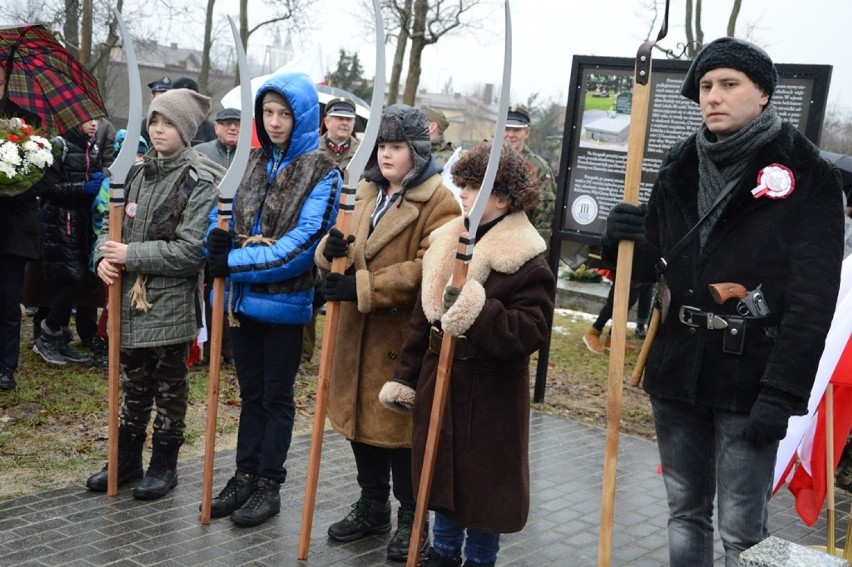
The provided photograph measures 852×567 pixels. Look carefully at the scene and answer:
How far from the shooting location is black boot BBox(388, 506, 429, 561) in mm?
4809

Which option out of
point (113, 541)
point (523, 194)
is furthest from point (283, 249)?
point (113, 541)

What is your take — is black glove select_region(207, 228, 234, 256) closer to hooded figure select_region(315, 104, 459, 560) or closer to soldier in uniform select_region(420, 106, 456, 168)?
hooded figure select_region(315, 104, 459, 560)

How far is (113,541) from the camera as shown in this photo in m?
4.76

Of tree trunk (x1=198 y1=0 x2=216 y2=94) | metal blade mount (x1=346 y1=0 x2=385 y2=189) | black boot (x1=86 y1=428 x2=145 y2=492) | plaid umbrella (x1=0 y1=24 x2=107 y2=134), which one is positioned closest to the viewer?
metal blade mount (x1=346 y1=0 x2=385 y2=189)

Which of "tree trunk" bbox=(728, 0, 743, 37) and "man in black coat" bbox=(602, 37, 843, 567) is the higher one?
"tree trunk" bbox=(728, 0, 743, 37)

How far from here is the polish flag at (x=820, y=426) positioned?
4.90 m

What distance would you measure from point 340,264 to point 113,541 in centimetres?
170

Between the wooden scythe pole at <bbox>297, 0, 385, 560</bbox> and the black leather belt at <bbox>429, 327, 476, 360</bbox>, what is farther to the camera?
the wooden scythe pole at <bbox>297, 0, 385, 560</bbox>

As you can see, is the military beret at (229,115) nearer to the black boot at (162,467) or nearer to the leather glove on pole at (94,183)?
the leather glove on pole at (94,183)

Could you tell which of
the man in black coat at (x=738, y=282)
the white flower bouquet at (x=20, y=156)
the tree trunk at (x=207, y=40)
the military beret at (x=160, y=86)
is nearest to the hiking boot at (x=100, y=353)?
the white flower bouquet at (x=20, y=156)

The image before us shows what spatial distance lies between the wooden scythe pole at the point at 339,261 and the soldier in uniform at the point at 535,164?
3754 mm

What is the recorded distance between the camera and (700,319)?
3566 millimetres

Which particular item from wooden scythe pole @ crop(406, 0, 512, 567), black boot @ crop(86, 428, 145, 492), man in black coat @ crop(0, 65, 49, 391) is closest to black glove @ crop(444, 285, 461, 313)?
wooden scythe pole @ crop(406, 0, 512, 567)

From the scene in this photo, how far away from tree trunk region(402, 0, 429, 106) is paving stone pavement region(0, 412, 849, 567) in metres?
14.9
